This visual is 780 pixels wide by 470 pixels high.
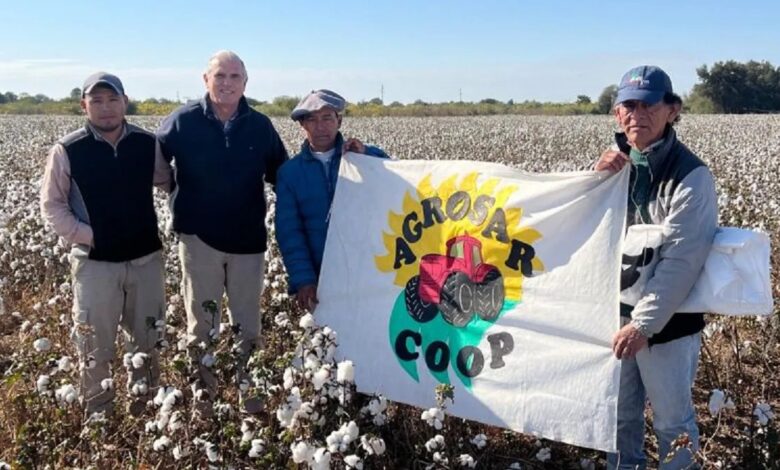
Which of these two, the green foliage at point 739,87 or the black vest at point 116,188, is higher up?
the green foliage at point 739,87

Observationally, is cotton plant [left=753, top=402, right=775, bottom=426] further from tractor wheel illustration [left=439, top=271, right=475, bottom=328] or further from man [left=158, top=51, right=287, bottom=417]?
man [left=158, top=51, right=287, bottom=417]

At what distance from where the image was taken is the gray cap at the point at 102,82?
4000 millimetres

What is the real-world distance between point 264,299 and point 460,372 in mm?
2915

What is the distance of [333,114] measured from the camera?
13.8 ft

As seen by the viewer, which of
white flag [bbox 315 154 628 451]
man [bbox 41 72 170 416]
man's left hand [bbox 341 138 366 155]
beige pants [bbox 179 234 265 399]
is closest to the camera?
white flag [bbox 315 154 628 451]

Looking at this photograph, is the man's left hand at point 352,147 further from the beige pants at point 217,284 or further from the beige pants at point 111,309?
the beige pants at point 111,309

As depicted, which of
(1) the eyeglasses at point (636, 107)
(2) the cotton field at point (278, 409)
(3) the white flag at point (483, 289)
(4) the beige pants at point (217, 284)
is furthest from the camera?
(4) the beige pants at point (217, 284)

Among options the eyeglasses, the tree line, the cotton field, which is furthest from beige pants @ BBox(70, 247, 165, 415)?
the tree line

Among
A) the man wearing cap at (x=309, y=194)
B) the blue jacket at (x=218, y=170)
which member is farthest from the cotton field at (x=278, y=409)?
the blue jacket at (x=218, y=170)

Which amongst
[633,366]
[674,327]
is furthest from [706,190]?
[633,366]

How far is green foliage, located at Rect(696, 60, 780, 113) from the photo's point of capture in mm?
72812

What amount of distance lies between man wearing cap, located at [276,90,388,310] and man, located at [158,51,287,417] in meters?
0.26

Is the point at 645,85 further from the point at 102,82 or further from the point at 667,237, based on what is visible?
the point at 102,82

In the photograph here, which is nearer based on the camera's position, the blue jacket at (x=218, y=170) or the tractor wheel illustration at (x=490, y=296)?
the tractor wheel illustration at (x=490, y=296)
